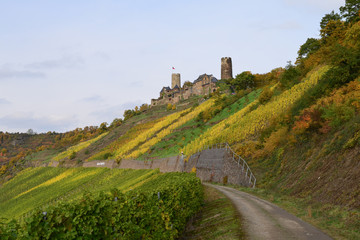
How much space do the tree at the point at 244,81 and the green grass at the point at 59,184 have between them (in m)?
52.8

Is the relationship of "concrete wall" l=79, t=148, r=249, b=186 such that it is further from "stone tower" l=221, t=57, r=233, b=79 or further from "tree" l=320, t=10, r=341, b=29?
"stone tower" l=221, t=57, r=233, b=79

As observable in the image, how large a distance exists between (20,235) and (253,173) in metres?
28.1

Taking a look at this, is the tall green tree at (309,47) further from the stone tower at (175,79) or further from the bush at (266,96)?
the stone tower at (175,79)

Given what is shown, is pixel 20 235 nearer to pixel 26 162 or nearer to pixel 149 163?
pixel 149 163

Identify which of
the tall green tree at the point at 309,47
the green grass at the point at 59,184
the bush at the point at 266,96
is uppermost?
the tall green tree at the point at 309,47

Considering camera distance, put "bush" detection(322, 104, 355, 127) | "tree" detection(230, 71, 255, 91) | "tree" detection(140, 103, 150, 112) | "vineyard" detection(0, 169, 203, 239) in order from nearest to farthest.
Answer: "vineyard" detection(0, 169, 203, 239) → "bush" detection(322, 104, 355, 127) → "tree" detection(230, 71, 255, 91) → "tree" detection(140, 103, 150, 112)

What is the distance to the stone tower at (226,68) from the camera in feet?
453

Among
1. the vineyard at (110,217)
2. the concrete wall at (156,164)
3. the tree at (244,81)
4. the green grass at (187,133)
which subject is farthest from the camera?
the tree at (244,81)

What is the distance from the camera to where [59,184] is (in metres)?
73.8

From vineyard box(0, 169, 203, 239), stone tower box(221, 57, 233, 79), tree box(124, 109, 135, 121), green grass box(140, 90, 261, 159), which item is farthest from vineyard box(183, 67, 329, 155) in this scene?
tree box(124, 109, 135, 121)

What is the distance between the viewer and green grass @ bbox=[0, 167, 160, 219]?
2074 inches

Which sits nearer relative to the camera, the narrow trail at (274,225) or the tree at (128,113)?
the narrow trail at (274,225)

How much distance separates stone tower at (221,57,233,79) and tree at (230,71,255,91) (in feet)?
114

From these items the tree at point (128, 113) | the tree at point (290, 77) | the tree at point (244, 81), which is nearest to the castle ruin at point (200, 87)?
the tree at point (128, 113)
